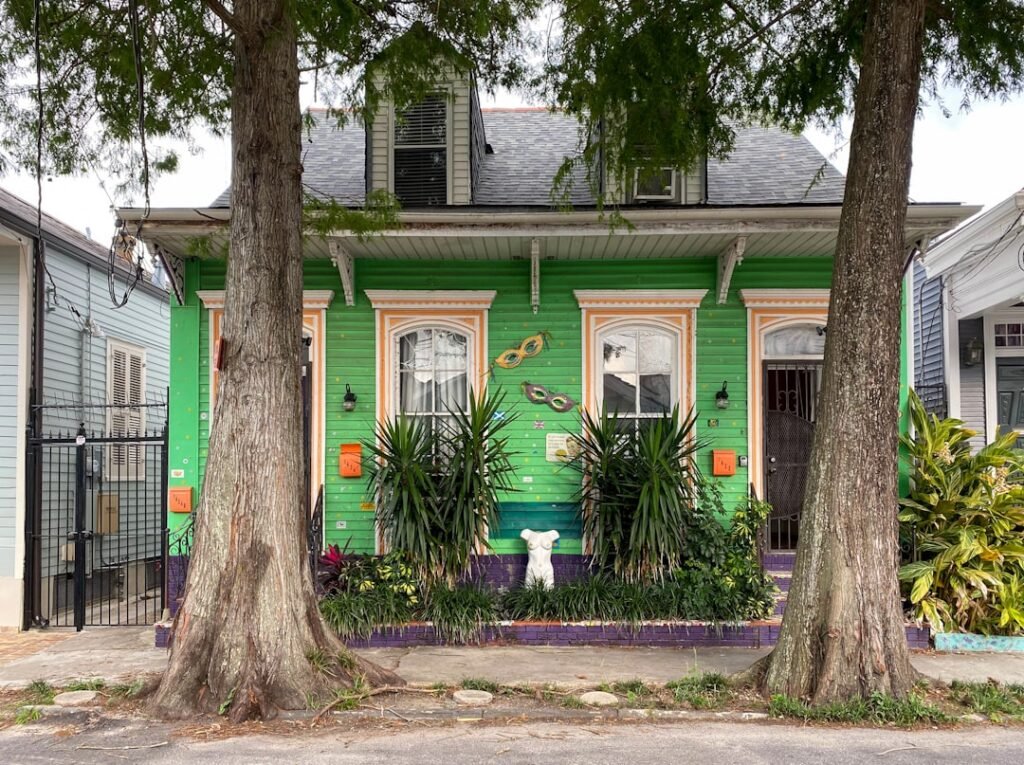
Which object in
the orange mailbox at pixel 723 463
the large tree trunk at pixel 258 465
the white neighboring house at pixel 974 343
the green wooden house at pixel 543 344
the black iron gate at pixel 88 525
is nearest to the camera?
the large tree trunk at pixel 258 465

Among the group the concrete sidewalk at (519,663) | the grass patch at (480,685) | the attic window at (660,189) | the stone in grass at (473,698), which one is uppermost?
the attic window at (660,189)

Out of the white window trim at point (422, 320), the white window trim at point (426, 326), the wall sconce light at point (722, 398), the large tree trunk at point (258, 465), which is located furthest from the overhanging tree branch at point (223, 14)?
the wall sconce light at point (722, 398)

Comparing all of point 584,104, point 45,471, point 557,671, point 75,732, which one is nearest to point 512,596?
point 557,671

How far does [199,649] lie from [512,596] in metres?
3.48

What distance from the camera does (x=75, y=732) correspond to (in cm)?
607

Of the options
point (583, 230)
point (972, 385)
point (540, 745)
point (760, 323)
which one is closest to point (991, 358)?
point (972, 385)

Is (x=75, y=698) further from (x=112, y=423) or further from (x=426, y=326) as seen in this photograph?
(x=112, y=423)

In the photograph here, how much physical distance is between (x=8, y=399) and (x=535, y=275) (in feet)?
20.0

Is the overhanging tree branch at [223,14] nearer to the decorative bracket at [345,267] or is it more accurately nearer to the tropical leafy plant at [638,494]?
the decorative bracket at [345,267]

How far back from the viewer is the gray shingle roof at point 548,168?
10.0m

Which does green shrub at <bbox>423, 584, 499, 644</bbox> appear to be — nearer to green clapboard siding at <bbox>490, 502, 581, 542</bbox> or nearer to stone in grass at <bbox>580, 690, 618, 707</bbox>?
green clapboard siding at <bbox>490, 502, 581, 542</bbox>

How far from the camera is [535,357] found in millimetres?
9781

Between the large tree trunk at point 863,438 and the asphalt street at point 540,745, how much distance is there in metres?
0.52

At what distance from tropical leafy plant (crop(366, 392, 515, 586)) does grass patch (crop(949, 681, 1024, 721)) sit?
174 inches
